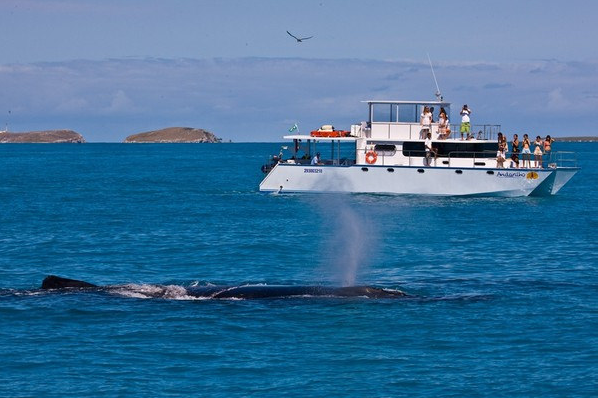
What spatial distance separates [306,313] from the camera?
26.7 metres

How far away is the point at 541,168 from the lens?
2699 inches

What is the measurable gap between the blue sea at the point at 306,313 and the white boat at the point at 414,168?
1285cm

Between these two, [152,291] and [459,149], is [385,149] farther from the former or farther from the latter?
[152,291]

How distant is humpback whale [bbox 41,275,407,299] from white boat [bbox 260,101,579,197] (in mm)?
38702

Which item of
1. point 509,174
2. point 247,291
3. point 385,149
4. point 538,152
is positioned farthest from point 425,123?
point 247,291

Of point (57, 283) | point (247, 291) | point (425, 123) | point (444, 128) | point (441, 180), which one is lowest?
point (247, 291)

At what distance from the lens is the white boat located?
67.8 m

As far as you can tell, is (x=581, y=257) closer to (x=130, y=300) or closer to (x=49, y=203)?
(x=130, y=300)

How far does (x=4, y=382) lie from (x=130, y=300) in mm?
7579

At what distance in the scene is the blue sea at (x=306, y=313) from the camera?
70.0 feet

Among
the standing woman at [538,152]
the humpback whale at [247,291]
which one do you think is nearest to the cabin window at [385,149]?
the standing woman at [538,152]

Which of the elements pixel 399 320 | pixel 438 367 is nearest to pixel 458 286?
pixel 399 320

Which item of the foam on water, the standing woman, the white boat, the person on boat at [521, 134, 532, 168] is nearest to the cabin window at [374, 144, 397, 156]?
the white boat

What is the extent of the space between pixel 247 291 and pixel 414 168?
40361 mm
